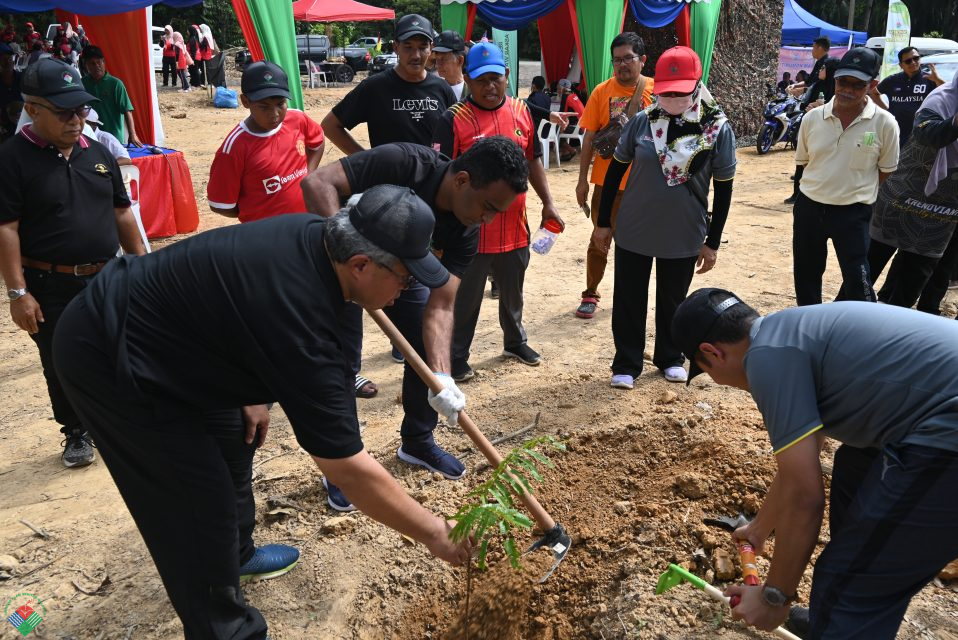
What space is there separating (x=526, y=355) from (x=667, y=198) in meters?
1.47

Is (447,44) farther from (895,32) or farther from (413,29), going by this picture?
(895,32)

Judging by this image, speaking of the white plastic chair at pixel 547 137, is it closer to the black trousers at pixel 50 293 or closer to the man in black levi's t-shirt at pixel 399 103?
the man in black levi's t-shirt at pixel 399 103

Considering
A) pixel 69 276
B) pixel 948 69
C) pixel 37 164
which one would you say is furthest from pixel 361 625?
pixel 948 69

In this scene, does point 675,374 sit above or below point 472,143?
below

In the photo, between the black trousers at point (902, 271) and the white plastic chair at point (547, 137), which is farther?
the white plastic chair at point (547, 137)

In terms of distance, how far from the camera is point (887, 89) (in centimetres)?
749

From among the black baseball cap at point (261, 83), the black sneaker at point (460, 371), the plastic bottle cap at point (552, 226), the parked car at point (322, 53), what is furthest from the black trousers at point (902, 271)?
the parked car at point (322, 53)

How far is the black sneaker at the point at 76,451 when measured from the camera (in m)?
3.84

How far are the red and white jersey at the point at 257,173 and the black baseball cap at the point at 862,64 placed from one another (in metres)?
3.33

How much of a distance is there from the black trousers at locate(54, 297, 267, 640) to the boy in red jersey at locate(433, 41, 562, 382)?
2323mm

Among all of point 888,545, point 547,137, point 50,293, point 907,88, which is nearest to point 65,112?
point 50,293

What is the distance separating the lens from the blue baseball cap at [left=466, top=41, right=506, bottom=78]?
13.8ft

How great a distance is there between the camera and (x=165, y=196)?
24.9 feet

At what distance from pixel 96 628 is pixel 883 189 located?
5160 millimetres
